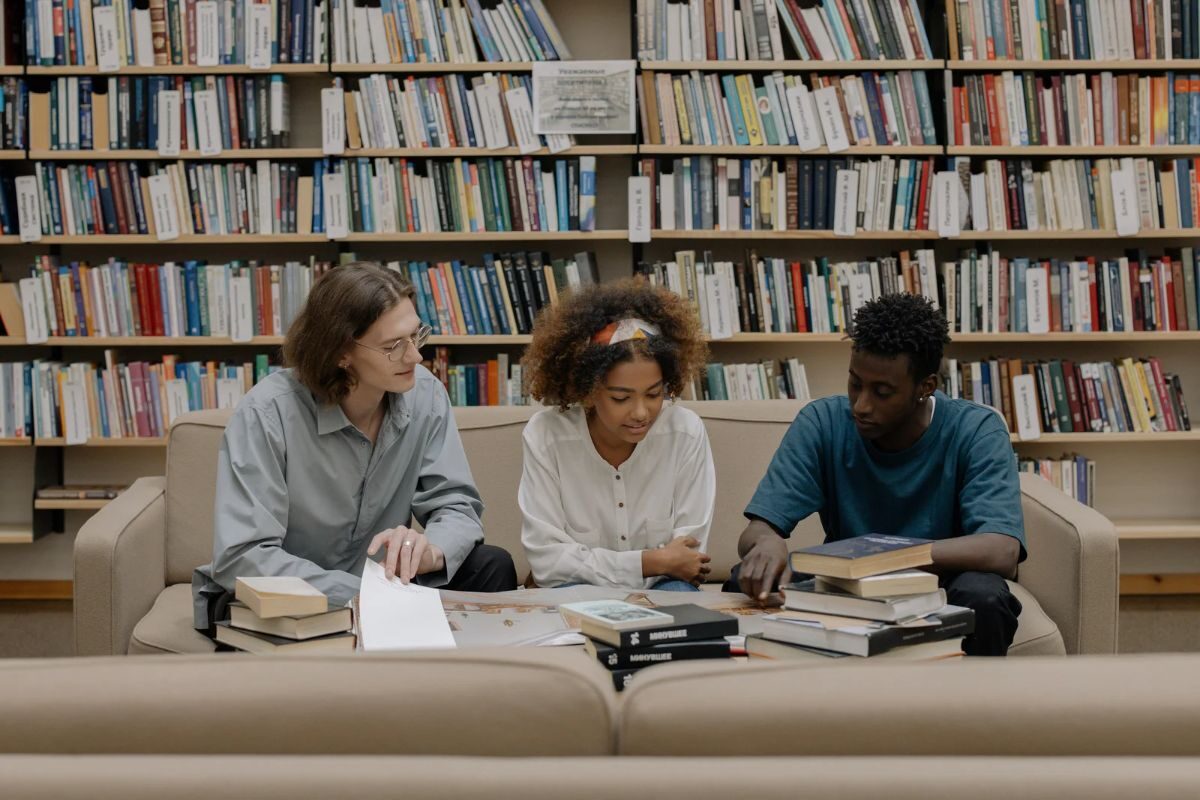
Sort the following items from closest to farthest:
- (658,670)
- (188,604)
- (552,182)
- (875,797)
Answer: (875,797)
(658,670)
(188,604)
(552,182)

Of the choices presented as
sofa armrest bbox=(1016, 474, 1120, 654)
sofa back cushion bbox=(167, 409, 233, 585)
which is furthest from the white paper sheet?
sofa armrest bbox=(1016, 474, 1120, 654)

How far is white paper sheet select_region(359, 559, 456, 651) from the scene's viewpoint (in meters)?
1.54

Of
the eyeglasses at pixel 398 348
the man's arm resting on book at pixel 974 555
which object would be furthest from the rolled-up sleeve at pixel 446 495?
the man's arm resting on book at pixel 974 555

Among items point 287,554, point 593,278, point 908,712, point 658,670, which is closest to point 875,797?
point 908,712

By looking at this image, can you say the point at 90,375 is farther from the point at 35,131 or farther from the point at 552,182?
the point at 552,182

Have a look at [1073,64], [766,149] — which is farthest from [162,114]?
[1073,64]

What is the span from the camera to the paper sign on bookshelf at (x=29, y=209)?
3.70 m

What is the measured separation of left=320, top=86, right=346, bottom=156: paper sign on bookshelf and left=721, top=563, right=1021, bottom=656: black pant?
7.52ft

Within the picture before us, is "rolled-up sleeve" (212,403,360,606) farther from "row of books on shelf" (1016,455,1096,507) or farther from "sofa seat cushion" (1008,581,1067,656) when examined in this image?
"row of books on shelf" (1016,455,1096,507)

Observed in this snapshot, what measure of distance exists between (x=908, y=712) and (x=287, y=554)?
4.75 ft

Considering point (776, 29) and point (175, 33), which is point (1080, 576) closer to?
point (776, 29)

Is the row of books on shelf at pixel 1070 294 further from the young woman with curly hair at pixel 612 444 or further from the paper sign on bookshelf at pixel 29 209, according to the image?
the paper sign on bookshelf at pixel 29 209

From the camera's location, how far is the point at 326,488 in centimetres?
222

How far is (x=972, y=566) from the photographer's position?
1.96 m
